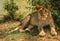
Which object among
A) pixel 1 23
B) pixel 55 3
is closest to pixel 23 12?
pixel 1 23

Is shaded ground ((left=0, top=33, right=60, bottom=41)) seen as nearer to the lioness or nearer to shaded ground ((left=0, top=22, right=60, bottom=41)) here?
shaded ground ((left=0, top=22, right=60, bottom=41))

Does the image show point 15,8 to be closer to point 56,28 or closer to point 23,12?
point 23,12

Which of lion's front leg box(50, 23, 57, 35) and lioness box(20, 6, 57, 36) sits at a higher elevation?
lioness box(20, 6, 57, 36)

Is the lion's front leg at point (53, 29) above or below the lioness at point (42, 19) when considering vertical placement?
below

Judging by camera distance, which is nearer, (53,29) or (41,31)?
(41,31)

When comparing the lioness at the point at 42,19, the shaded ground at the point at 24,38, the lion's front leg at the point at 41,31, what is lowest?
the shaded ground at the point at 24,38

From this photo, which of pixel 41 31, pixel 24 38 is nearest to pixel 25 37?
pixel 24 38

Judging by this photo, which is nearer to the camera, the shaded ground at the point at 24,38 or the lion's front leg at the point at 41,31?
the shaded ground at the point at 24,38

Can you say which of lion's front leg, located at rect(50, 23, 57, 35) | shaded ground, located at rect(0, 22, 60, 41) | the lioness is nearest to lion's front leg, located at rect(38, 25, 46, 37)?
the lioness

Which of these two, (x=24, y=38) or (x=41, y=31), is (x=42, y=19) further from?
(x=24, y=38)

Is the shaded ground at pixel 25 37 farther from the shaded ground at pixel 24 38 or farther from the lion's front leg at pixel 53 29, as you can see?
the lion's front leg at pixel 53 29

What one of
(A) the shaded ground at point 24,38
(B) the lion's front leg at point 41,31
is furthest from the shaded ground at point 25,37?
(B) the lion's front leg at point 41,31

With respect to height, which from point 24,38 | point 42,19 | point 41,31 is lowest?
point 24,38

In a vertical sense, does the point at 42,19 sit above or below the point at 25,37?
above
